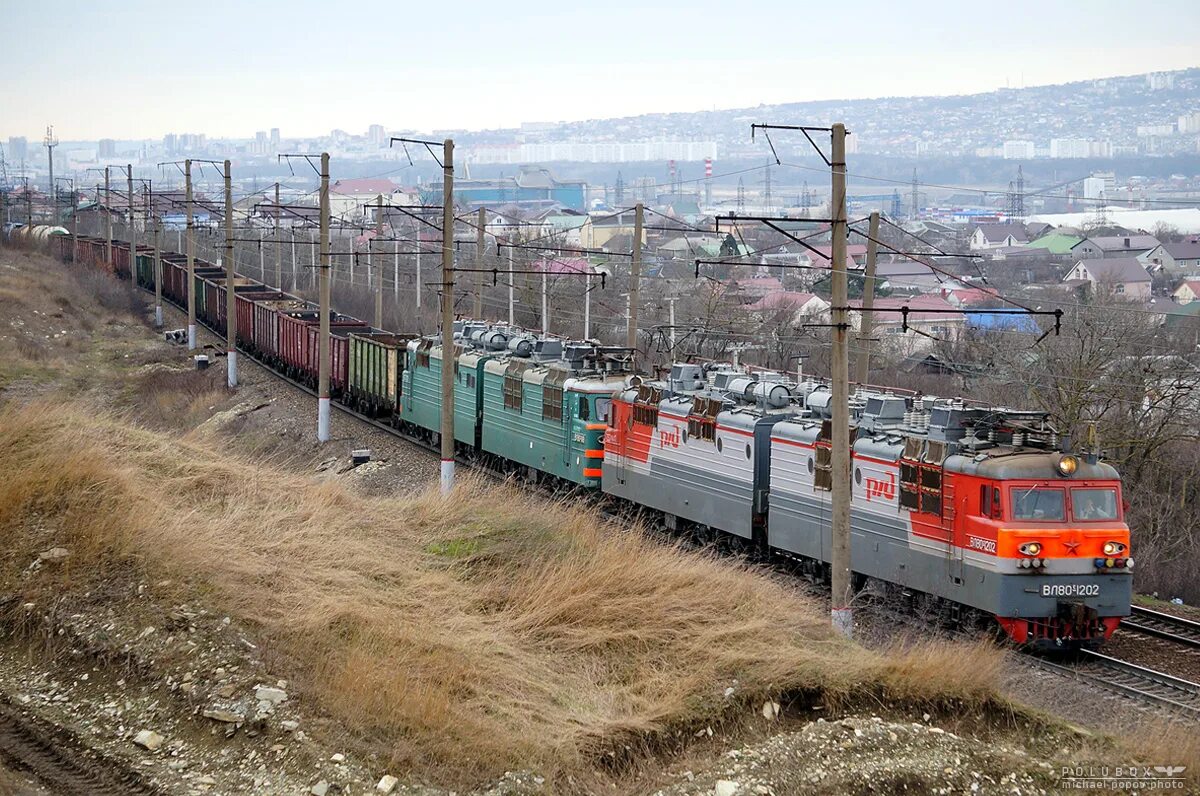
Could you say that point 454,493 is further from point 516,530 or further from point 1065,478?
point 1065,478

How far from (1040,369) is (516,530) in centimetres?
2425

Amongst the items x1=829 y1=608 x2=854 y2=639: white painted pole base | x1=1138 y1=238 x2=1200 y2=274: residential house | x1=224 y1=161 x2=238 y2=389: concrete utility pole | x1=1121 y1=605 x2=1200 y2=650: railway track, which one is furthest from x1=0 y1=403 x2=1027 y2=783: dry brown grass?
x1=1138 y1=238 x2=1200 y2=274: residential house

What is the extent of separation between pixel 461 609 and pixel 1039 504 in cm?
813

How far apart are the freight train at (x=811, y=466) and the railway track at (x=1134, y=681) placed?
0.34 meters

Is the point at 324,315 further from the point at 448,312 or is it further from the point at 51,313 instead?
the point at 51,313

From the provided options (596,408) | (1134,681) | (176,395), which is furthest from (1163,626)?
(176,395)

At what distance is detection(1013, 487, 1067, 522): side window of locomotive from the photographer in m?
18.0

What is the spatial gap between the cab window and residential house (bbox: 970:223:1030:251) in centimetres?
13342

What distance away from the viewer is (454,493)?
Result: 21.8 metres

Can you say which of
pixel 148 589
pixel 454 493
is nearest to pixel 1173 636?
pixel 454 493

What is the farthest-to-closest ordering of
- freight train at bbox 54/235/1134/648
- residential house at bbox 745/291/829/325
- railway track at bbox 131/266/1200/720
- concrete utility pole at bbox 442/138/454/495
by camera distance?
1. residential house at bbox 745/291/829/325
2. concrete utility pole at bbox 442/138/454/495
3. freight train at bbox 54/235/1134/648
4. railway track at bbox 131/266/1200/720

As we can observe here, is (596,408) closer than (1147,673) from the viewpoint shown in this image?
No

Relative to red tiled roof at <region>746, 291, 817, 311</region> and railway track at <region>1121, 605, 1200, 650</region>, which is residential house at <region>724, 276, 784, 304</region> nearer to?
red tiled roof at <region>746, 291, 817, 311</region>

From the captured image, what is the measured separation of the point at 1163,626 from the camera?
68.1 feet
